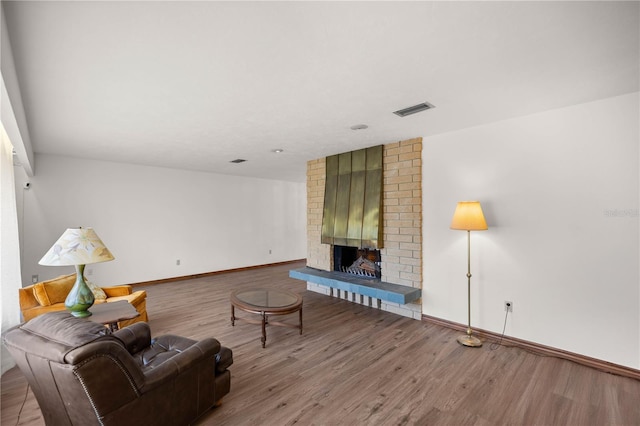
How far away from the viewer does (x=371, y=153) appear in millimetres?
4582

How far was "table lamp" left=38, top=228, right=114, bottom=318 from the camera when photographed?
2.19 metres

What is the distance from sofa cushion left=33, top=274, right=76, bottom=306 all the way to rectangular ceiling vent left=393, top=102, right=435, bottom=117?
4.29 meters

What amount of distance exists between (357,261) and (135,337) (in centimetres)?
356

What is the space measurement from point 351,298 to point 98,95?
4.25 meters

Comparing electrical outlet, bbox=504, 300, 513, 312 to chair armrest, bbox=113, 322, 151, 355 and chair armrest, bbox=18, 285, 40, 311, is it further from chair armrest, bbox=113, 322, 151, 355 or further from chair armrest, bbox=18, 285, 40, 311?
chair armrest, bbox=18, 285, 40, 311

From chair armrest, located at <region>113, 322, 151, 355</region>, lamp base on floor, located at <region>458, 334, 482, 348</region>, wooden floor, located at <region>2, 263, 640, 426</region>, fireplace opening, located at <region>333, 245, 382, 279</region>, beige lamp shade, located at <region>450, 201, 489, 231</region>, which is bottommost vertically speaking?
wooden floor, located at <region>2, 263, 640, 426</region>

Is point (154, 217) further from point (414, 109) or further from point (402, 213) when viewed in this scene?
point (414, 109)

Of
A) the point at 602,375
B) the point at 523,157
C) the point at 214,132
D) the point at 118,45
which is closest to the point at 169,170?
the point at 214,132

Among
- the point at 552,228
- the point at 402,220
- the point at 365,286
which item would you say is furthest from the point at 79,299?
the point at 552,228

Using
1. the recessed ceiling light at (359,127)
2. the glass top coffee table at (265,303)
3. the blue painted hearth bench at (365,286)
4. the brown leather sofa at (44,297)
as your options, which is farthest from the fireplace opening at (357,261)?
the brown leather sofa at (44,297)

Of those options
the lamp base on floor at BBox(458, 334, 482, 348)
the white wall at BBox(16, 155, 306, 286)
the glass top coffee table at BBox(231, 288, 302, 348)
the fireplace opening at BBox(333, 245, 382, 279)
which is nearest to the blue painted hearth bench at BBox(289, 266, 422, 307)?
the fireplace opening at BBox(333, 245, 382, 279)

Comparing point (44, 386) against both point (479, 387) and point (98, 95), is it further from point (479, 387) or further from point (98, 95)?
point (479, 387)

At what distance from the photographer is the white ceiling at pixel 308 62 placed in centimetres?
158

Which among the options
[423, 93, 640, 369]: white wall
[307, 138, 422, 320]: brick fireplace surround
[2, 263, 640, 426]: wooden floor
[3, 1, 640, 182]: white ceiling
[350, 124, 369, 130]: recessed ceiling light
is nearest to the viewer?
[3, 1, 640, 182]: white ceiling
